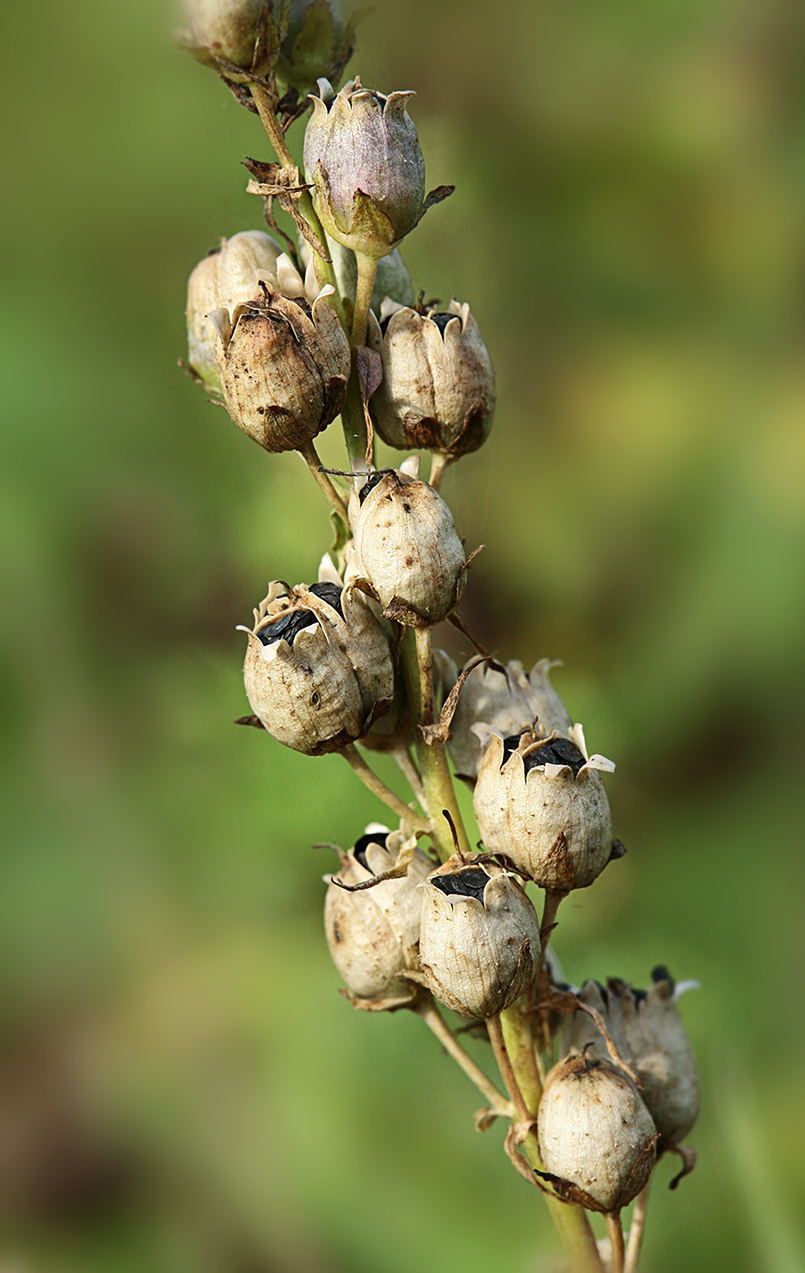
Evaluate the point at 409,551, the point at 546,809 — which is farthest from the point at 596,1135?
the point at 409,551

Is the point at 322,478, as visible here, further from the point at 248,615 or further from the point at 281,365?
the point at 248,615

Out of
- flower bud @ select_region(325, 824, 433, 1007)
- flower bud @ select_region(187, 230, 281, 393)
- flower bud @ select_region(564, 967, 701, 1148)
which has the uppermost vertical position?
flower bud @ select_region(187, 230, 281, 393)

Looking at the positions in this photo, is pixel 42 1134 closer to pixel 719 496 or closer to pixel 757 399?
pixel 719 496

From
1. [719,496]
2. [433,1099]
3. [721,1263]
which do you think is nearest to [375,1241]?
[433,1099]

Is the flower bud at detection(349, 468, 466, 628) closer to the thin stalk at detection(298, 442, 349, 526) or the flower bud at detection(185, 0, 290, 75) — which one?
the thin stalk at detection(298, 442, 349, 526)

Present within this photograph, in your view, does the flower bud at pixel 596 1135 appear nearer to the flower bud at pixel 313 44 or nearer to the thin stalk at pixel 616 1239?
the thin stalk at pixel 616 1239

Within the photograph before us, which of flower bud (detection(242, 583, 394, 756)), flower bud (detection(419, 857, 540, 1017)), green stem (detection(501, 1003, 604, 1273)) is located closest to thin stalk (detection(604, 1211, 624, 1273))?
green stem (detection(501, 1003, 604, 1273))

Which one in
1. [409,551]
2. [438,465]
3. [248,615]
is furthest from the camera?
[248,615]
